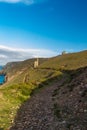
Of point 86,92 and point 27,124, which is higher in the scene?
point 86,92

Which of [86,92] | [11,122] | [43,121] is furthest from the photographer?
[86,92]

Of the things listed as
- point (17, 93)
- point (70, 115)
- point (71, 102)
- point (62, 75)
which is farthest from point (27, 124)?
point (62, 75)

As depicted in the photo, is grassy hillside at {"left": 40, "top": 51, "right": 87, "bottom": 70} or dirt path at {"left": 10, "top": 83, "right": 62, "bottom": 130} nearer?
dirt path at {"left": 10, "top": 83, "right": 62, "bottom": 130}

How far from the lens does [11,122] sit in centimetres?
3800

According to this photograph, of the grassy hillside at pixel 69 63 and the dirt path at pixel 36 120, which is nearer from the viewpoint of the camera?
the dirt path at pixel 36 120

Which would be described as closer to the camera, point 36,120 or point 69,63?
point 36,120

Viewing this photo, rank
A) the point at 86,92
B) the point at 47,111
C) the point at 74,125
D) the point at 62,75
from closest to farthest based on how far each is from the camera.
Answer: the point at 74,125 < the point at 47,111 < the point at 86,92 < the point at 62,75

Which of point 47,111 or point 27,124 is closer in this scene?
point 27,124

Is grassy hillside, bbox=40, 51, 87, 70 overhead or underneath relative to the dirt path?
overhead

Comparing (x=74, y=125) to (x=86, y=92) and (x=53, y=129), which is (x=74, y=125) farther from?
(x=86, y=92)

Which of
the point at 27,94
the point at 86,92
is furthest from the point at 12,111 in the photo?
the point at 27,94

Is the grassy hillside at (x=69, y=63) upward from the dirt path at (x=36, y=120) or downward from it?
upward

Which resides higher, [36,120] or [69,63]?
[69,63]

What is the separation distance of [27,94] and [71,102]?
965 inches
